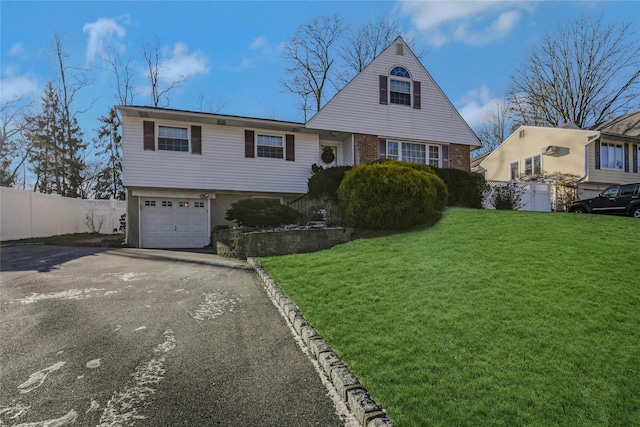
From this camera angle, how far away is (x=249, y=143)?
47.1ft

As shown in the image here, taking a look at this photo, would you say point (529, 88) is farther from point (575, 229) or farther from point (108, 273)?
point (108, 273)

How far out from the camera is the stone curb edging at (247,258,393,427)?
7.75 ft

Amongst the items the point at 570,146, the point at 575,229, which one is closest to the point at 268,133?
the point at 575,229

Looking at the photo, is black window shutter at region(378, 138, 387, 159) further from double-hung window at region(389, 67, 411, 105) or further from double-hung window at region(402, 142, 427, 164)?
double-hung window at region(389, 67, 411, 105)

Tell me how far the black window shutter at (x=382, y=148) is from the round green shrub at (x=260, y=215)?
6.27 metres

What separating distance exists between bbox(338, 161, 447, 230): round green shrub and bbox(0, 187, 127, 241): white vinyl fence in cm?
1387

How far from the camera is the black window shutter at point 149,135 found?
1313 centimetres

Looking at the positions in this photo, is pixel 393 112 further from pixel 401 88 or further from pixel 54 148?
pixel 54 148

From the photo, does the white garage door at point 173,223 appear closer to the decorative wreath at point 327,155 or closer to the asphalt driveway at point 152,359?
the decorative wreath at point 327,155

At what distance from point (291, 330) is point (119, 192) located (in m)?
29.2

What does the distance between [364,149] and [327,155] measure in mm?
1903

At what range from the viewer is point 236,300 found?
5348 millimetres

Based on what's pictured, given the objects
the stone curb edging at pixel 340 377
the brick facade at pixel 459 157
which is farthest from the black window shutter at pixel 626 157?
the stone curb edging at pixel 340 377

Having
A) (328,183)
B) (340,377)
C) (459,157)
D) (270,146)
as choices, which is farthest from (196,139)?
(340,377)
